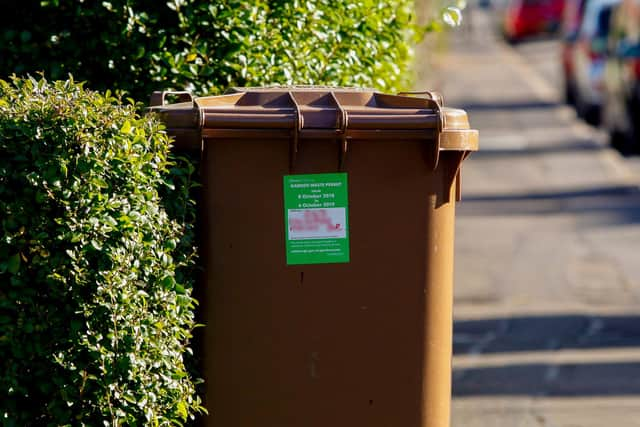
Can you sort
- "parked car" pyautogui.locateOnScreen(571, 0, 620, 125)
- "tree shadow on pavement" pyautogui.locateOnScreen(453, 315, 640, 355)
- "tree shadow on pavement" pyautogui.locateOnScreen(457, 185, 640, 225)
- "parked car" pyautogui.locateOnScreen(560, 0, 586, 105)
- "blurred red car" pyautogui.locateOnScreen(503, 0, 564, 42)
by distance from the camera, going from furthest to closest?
"blurred red car" pyautogui.locateOnScreen(503, 0, 564, 42) → "parked car" pyautogui.locateOnScreen(560, 0, 586, 105) → "parked car" pyautogui.locateOnScreen(571, 0, 620, 125) → "tree shadow on pavement" pyautogui.locateOnScreen(457, 185, 640, 225) → "tree shadow on pavement" pyautogui.locateOnScreen(453, 315, 640, 355)

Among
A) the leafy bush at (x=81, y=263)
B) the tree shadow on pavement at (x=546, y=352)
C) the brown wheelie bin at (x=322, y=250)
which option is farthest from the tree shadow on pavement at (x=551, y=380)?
the leafy bush at (x=81, y=263)

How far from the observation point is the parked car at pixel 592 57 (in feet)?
60.8

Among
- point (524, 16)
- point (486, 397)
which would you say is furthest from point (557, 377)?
point (524, 16)

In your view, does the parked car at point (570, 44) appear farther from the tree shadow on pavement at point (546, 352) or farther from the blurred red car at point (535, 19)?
the tree shadow on pavement at point (546, 352)

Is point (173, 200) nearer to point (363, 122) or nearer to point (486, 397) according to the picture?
point (363, 122)

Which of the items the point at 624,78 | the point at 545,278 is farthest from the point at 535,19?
the point at 545,278

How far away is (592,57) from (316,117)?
15.3 m

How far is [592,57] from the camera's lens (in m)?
18.9

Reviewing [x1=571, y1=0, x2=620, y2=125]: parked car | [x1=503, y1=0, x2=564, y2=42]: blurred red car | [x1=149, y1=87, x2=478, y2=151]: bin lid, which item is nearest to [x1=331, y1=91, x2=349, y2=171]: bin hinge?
[x1=149, y1=87, x2=478, y2=151]: bin lid

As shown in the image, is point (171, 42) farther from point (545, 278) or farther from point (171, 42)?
point (545, 278)

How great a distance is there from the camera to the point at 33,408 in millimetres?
3969

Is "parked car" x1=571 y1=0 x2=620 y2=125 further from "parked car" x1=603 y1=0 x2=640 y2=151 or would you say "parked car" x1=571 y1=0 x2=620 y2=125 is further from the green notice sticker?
the green notice sticker

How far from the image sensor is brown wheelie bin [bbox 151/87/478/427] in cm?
424

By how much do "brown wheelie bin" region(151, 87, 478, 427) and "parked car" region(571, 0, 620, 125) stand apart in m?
14.1
